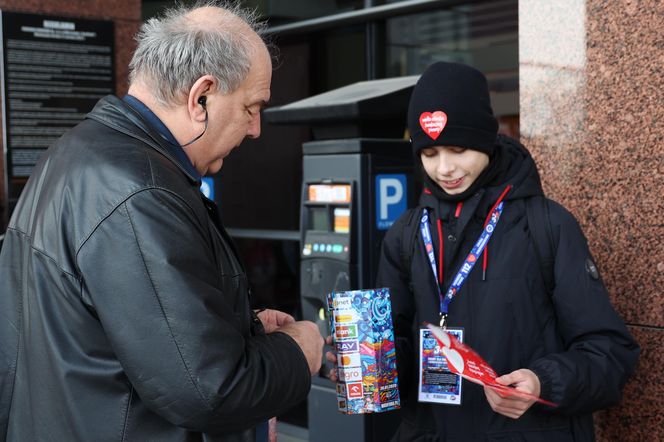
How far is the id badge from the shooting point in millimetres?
2320

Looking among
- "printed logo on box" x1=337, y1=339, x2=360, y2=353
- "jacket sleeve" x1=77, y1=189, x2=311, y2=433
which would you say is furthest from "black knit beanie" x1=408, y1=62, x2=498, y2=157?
"jacket sleeve" x1=77, y1=189, x2=311, y2=433

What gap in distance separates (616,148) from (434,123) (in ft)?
2.95

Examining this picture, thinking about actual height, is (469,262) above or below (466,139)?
below

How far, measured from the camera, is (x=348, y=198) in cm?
396

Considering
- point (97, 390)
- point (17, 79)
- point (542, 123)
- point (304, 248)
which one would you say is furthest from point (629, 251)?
point (17, 79)

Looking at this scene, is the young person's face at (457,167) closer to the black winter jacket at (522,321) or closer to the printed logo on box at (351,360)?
the black winter jacket at (522,321)

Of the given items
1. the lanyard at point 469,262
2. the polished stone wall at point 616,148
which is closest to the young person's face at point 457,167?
the lanyard at point 469,262

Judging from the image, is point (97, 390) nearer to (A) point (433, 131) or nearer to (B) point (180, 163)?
(B) point (180, 163)

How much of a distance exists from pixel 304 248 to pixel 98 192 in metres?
2.50

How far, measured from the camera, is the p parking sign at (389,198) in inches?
157

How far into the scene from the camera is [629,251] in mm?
2916

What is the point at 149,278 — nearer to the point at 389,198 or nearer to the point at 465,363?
the point at 465,363

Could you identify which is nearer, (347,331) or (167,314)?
(167,314)

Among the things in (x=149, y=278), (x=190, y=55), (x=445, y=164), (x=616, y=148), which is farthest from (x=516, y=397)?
(x=616, y=148)
